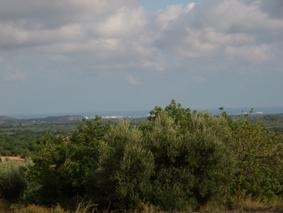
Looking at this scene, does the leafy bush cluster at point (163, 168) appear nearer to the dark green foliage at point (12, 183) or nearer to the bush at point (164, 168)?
the bush at point (164, 168)

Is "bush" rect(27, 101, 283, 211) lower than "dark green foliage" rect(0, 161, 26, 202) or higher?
higher

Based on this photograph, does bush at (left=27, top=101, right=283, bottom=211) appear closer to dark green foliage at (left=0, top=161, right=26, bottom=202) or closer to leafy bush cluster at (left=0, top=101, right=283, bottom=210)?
leafy bush cluster at (left=0, top=101, right=283, bottom=210)

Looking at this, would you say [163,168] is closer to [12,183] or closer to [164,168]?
[164,168]

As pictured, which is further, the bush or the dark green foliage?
the dark green foliage

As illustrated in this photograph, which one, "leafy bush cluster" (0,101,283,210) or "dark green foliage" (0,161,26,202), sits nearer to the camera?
"leafy bush cluster" (0,101,283,210)

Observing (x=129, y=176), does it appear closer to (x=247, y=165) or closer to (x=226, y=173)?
(x=226, y=173)

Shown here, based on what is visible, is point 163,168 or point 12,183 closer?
point 163,168

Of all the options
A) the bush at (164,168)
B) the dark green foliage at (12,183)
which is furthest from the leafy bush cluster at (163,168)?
the dark green foliage at (12,183)

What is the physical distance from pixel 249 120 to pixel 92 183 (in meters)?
8.98

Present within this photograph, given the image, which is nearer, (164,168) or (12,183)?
(164,168)

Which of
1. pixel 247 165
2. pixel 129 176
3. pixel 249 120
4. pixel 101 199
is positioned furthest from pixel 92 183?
pixel 249 120

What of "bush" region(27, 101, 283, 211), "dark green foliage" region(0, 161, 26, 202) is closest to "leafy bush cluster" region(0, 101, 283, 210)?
"bush" region(27, 101, 283, 211)

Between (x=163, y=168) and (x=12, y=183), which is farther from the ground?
(x=163, y=168)

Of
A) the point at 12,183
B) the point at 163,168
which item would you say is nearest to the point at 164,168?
the point at 163,168
